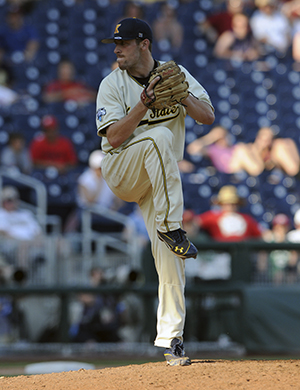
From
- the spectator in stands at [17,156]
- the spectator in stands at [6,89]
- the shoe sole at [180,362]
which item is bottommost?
the shoe sole at [180,362]

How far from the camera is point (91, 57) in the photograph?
1150 cm

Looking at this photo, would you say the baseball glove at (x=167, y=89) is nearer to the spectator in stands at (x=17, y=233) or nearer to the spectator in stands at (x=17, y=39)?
the spectator in stands at (x=17, y=233)

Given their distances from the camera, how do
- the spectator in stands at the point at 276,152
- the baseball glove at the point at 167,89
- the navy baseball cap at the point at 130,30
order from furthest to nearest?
1. the spectator in stands at the point at 276,152
2. the navy baseball cap at the point at 130,30
3. the baseball glove at the point at 167,89

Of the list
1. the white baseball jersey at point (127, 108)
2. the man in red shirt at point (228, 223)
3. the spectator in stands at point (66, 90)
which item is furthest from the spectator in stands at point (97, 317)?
the spectator in stands at point (66, 90)

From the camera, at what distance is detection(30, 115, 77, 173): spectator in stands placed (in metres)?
9.11

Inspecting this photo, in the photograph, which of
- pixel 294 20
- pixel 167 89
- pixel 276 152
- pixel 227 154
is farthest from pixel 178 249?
pixel 294 20

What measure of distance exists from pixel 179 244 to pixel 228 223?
4.65 metres

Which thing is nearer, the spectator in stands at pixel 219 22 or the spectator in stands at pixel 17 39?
the spectator in stands at pixel 17 39

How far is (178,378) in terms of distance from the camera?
3.03 metres

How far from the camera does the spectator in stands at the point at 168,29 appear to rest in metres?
11.9

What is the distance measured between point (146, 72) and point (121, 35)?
0.29 metres

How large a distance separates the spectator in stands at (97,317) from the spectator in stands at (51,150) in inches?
110

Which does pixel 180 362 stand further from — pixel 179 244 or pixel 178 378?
pixel 179 244

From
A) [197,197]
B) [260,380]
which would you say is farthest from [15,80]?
[260,380]
